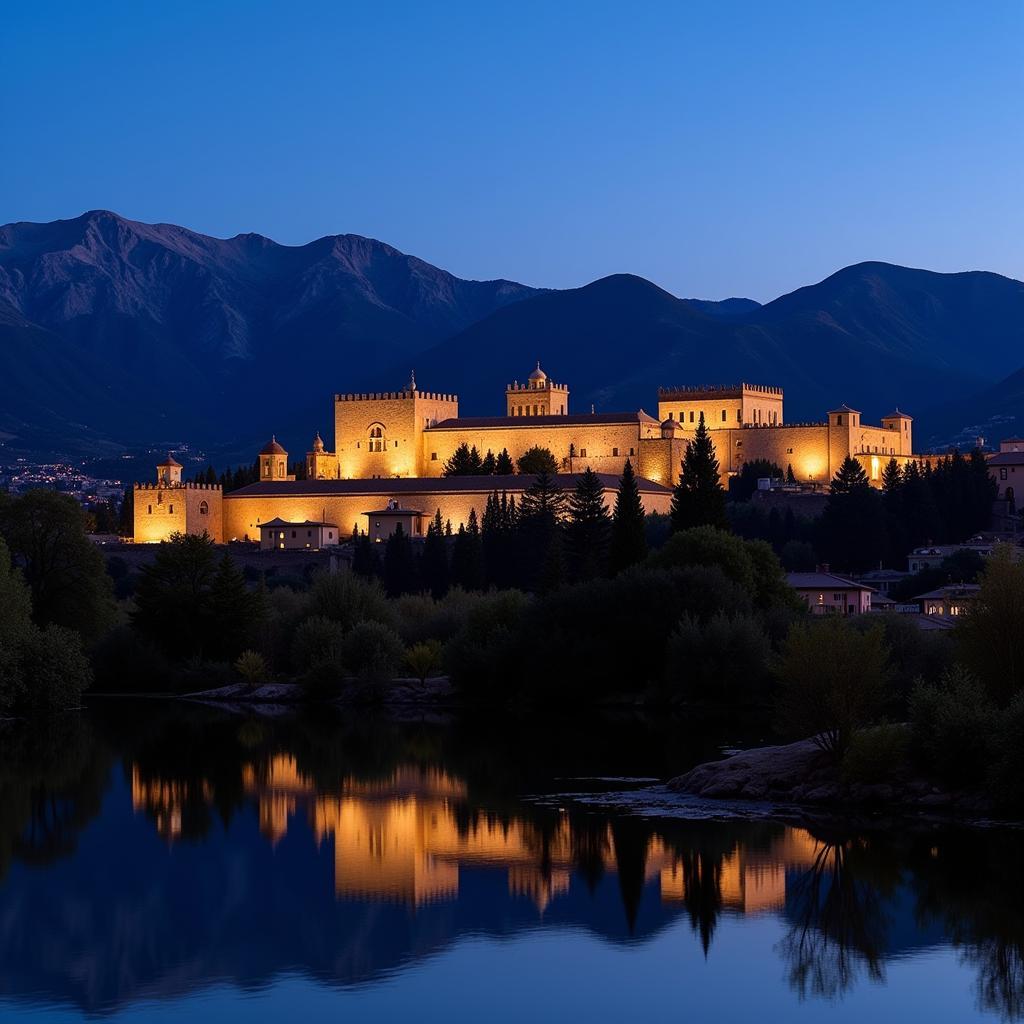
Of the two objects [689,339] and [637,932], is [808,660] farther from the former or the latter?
[689,339]

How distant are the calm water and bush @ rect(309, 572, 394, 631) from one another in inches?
622

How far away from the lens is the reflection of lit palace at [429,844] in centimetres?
2116

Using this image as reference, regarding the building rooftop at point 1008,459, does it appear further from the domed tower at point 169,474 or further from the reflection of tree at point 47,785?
the reflection of tree at point 47,785

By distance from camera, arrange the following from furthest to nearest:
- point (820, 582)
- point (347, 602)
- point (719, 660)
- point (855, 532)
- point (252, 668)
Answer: point (855, 532) < point (820, 582) < point (347, 602) < point (252, 668) < point (719, 660)

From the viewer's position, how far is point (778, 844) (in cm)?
2306

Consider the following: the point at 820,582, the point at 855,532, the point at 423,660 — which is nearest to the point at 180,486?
the point at 855,532

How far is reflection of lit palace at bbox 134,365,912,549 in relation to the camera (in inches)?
2936

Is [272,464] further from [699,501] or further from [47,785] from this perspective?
[47,785]

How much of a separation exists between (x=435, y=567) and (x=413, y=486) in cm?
1546

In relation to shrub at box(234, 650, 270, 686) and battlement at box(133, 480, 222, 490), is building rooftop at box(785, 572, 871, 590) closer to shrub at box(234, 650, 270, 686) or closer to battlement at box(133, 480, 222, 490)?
shrub at box(234, 650, 270, 686)

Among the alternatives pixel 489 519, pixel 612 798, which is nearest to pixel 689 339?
pixel 489 519

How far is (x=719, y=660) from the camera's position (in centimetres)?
3878

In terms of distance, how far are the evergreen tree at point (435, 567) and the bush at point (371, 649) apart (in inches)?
613

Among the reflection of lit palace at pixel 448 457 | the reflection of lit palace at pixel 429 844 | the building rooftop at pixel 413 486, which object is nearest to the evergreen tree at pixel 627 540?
the reflection of lit palace at pixel 429 844
